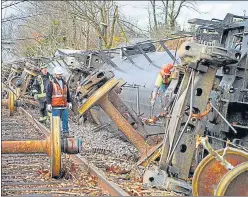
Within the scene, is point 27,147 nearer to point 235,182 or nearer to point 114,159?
point 114,159

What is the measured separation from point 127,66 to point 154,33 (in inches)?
229

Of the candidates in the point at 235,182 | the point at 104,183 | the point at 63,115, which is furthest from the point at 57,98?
the point at 235,182

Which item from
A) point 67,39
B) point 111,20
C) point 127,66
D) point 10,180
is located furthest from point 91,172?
point 67,39

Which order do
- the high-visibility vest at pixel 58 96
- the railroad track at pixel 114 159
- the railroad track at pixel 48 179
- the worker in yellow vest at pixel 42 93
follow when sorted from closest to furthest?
the railroad track at pixel 48 179 < the railroad track at pixel 114 159 < the high-visibility vest at pixel 58 96 < the worker in yellow vest at pixel 42 93

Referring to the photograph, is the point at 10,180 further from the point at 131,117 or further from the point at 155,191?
the point at 131,117

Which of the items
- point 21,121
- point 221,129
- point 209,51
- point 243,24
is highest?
point 243,24

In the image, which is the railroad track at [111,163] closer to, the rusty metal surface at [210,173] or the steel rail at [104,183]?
the steel rail at [104,183]

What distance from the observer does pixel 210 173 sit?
5480mm

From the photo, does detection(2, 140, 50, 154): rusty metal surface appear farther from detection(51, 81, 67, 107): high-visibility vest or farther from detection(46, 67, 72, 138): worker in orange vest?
detection(51, 81, 67, 107): high-visibility vest

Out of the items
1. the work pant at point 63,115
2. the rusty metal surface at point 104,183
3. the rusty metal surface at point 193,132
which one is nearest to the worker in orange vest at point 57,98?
the work pant at point 63,115

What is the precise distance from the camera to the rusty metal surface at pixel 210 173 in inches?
214

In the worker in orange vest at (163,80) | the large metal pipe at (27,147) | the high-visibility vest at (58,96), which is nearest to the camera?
the large metal pipe at (27,147)

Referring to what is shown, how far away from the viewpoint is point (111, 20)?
1689cm

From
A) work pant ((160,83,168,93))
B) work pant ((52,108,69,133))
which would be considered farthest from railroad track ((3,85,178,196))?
work pant ((160,83,168,93))
